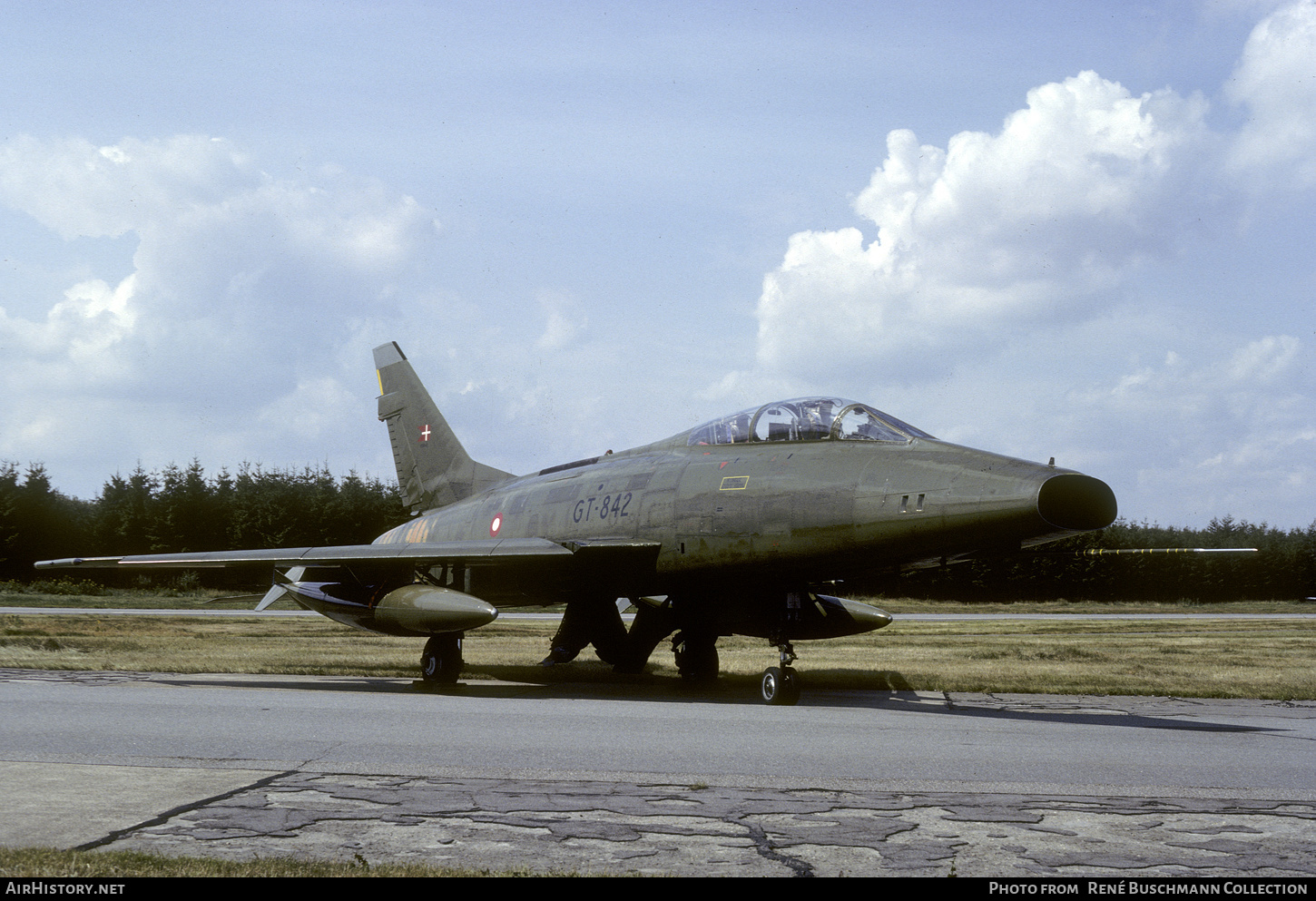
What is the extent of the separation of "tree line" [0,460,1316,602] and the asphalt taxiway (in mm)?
38428

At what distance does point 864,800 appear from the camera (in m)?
6.20

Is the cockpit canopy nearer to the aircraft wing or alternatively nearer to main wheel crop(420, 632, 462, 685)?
the aircraft wing

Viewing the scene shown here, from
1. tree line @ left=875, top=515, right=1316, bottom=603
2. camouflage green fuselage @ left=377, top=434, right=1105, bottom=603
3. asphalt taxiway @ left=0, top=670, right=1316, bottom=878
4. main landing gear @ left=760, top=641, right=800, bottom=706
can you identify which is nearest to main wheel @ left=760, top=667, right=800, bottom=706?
main landing gear @ left=760, top=641, right=800, bottom=706

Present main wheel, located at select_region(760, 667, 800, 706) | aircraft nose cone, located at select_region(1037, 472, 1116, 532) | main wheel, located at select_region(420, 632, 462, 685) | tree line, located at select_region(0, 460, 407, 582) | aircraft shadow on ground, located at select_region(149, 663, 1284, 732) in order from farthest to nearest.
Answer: tree line, located at select_region(0, 460, 407, 582)
main wheel, located at select_region(420, 632, 462, 685)
main wheel, located at select_region(760, 667, 800, 706)
aircraft shadow on ground, located at select_region(149, 663, 1284, 732)
aircraft nose cone, located at select_region(1037, 472, 1116, 532)

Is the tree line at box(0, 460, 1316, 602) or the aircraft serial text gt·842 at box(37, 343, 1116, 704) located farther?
the tree line at box(0, 460, 1316, 602)

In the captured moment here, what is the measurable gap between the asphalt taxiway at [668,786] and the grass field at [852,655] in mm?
3504

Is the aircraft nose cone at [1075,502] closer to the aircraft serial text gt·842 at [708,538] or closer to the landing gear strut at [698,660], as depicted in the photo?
the aircraft serial text gt·842 at [708,538]

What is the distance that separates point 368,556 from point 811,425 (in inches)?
249

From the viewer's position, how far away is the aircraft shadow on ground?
36.1ft

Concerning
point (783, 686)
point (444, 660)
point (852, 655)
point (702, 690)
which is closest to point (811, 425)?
point (783, 686)

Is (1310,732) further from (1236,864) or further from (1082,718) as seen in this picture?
(1236,864)

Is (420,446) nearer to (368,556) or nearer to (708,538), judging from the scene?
(368,556)

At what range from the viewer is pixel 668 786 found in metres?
6.56
